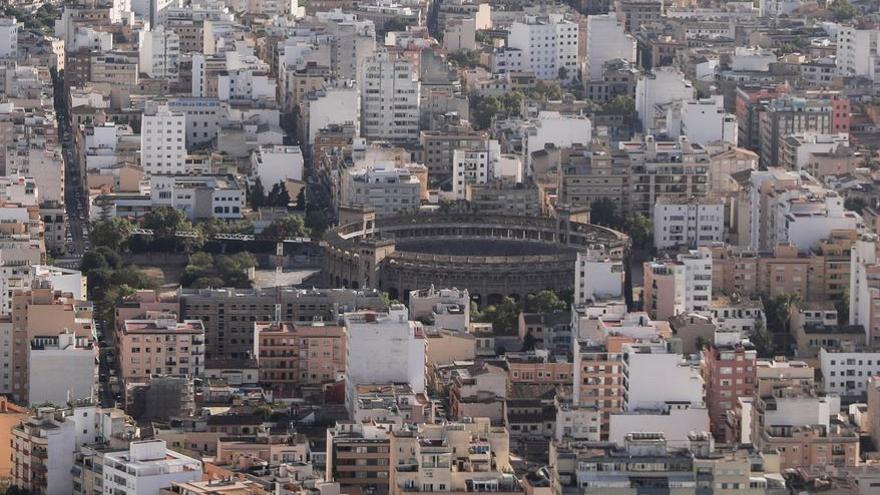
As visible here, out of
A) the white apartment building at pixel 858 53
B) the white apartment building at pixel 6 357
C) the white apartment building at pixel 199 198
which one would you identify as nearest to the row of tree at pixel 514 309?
the white apartment building at pixel 6 357

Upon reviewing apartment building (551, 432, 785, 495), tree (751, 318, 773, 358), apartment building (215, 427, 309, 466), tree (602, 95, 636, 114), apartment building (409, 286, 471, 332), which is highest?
apartment building (551, 432, 785, 495)

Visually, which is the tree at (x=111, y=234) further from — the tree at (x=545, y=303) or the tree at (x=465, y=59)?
the tree at (x=465, y=59)

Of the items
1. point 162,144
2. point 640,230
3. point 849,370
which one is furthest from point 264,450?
point 162,144

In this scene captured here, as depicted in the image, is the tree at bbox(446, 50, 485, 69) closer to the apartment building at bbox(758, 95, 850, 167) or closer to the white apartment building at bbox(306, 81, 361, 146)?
the white apartment building at bbox(306, 81, 361, 146)

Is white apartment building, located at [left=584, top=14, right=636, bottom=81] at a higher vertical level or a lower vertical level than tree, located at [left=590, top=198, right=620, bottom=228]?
higher

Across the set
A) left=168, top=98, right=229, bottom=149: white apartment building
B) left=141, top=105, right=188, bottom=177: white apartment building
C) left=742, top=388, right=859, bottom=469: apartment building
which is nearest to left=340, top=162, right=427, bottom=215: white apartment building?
left=141, top=105, right=188, bottom=177: white apartment building
